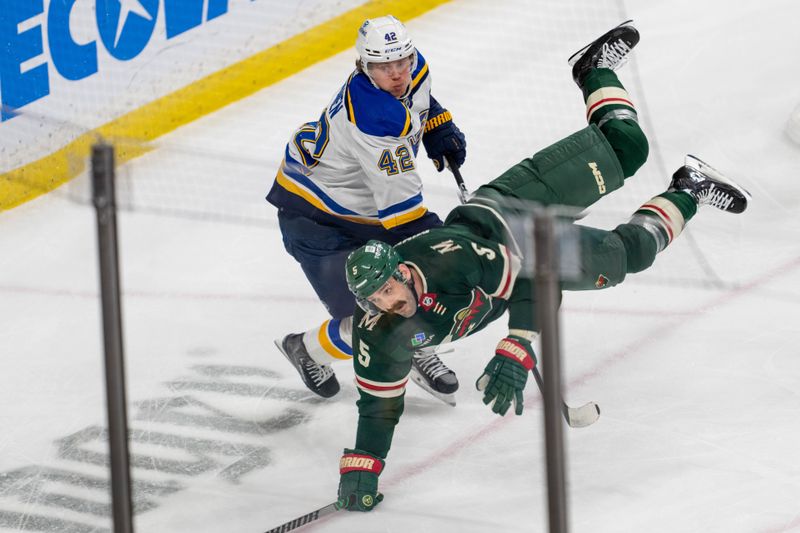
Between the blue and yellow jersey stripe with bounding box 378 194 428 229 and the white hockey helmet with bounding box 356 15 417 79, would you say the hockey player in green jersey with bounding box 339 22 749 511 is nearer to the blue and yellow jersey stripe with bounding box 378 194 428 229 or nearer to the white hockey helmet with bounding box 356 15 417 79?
the blue and yellow jersey stripe with bounding box 378 194 428 229

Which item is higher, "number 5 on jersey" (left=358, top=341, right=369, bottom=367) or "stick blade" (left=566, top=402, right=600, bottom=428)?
"number 5 on jersey" (left=358, top=341, right=369, bottom=367)

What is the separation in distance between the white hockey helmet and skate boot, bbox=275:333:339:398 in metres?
0.86

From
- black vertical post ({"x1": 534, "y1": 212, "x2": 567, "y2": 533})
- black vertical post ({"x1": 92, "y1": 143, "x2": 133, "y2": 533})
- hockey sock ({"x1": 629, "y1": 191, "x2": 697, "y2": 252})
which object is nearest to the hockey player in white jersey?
hockey sock ({"x1": 629, "y1": 191, "x2": 697, "y2": 252})

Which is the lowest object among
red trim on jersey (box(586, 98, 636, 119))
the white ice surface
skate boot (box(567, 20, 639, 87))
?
the white ice surface

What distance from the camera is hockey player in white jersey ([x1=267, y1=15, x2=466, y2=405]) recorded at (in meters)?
3.69

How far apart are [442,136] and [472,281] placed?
85 centimetres

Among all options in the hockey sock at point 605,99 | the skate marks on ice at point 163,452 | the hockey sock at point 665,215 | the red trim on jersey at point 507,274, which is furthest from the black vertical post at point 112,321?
the hockey sock at point 605,99

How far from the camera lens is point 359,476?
343 centimetres

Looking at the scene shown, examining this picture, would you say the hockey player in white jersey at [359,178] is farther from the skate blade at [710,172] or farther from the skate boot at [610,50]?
the skate blade at [710,172]

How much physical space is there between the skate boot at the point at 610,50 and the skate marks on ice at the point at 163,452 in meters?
1.30

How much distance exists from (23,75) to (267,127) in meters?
1.02

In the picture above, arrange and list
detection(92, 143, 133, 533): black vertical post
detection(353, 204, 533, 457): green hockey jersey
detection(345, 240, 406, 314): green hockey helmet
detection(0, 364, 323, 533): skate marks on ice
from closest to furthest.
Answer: detection(92, 143, 133, 533): black vertical post, detection(345, 240, 406, 314): green hockey helmet, detection(353, 204, 533, 457): green hockey jersey, detection(0, 364, 323, 533): skate marks on ice

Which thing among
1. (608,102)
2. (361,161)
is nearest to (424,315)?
(361,161)

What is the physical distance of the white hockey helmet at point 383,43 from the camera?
3690 millimetres
